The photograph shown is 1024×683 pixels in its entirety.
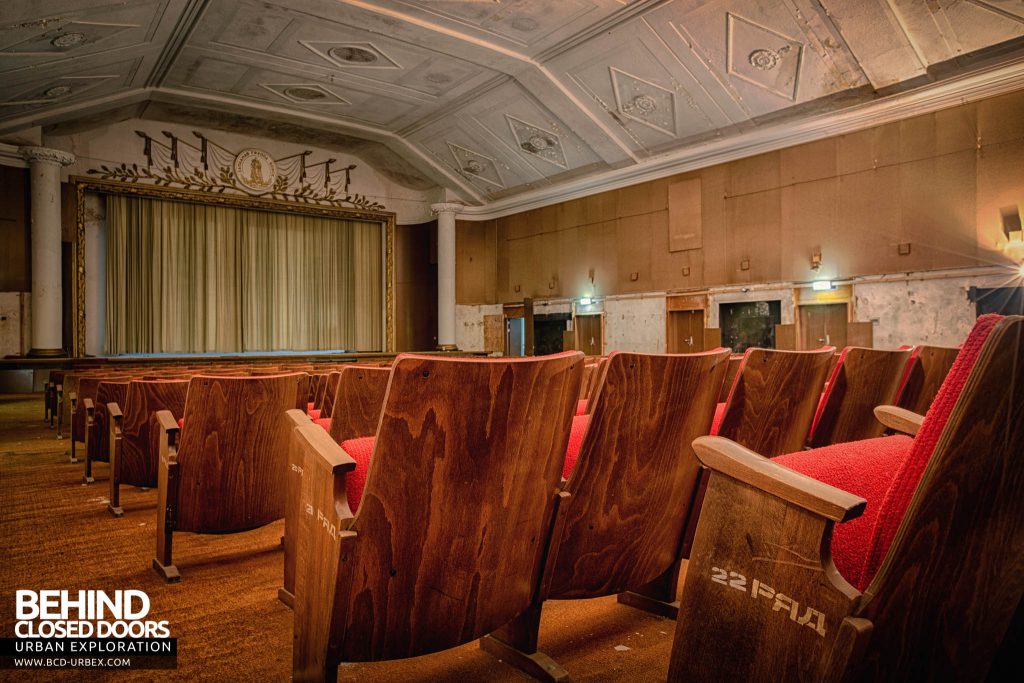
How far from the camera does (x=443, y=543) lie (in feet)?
4.21

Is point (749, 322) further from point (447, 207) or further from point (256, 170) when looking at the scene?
point (256, 170)

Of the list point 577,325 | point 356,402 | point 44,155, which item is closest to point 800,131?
point 577,325

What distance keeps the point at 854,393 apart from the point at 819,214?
8313mm

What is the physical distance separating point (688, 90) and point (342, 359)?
7.79 metres

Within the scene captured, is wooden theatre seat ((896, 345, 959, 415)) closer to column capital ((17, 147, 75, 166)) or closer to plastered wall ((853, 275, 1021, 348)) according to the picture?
plastered wall ((853, 275, 1021, 348))

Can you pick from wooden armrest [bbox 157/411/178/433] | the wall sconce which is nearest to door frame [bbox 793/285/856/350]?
the wall sconce

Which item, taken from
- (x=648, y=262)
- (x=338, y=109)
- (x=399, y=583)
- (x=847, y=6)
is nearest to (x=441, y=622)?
(x=399, y=583)

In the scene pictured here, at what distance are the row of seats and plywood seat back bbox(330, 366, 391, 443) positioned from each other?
469 millimetres

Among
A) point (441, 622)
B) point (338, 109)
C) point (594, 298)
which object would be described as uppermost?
point (338, 109)

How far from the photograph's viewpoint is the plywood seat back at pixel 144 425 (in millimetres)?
3115

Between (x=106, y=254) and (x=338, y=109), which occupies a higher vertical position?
(x=338, y=109)

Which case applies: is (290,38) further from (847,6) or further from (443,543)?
(443,543)

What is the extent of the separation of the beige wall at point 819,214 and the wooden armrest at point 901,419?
834 cm

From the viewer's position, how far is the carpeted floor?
1.68 meters
